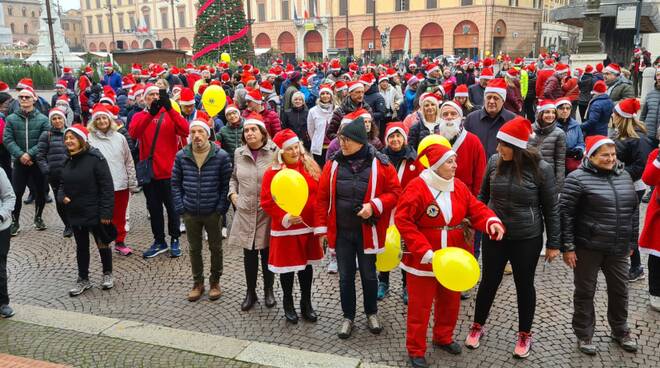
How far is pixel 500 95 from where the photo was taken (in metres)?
5.91

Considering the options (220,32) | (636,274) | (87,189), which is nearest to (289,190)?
(87,189)

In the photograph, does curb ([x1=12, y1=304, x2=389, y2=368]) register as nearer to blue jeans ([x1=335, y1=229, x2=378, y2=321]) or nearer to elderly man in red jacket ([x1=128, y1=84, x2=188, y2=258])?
blue jeans ([x1=335, y1=229, x2=378, y2=321])

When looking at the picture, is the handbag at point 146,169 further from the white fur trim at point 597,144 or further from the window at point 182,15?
the window at point 182,15

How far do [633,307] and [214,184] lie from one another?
437cm

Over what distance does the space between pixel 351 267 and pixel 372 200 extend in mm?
700

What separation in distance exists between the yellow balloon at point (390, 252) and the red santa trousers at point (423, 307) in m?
0.28

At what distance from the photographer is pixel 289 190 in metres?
4.55

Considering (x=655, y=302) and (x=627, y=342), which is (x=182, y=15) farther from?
(x=627, y=342)

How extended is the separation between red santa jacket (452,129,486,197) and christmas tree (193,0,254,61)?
98.0ft

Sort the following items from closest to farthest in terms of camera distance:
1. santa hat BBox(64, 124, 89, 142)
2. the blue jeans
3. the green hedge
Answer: the blue jeans → santa hat BBox(64, 124, 89, 142) → the green hedge

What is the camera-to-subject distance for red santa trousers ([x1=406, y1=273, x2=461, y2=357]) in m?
4.23

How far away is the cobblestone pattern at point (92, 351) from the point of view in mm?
4438

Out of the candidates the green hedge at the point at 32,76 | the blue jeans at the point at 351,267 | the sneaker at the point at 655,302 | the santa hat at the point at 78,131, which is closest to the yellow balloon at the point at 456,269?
the blue jeans at the point at 351,267

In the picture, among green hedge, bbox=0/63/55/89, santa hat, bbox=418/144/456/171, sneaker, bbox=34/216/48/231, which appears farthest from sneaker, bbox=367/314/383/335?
green hedge, bbox=0/63/55/89
